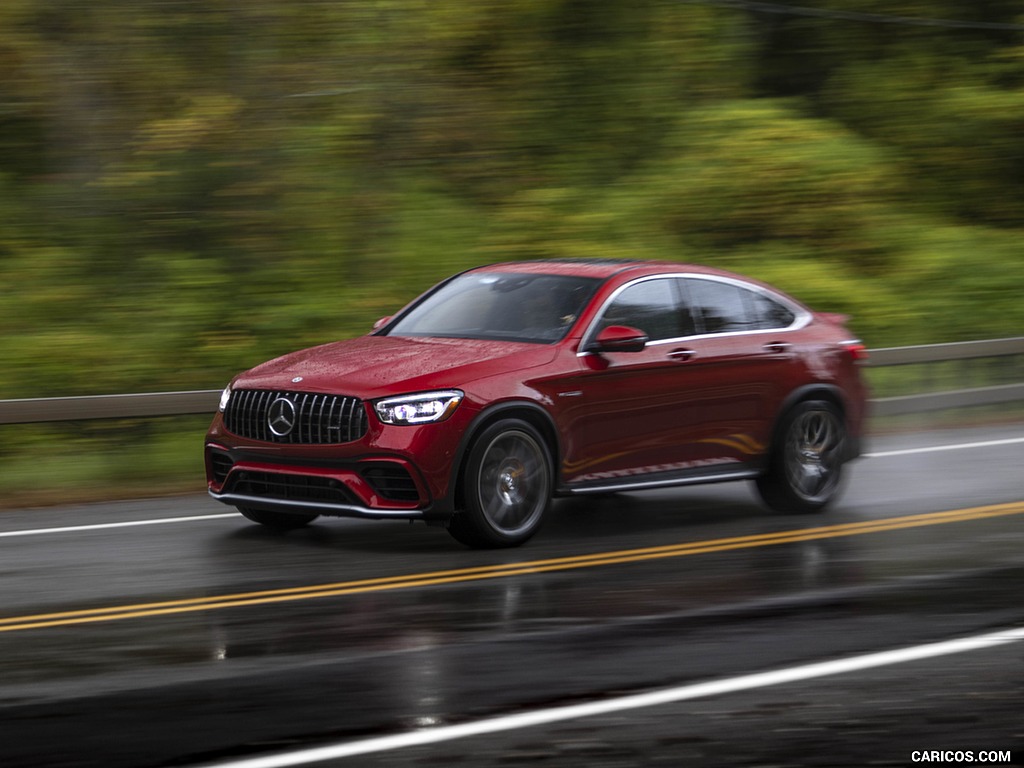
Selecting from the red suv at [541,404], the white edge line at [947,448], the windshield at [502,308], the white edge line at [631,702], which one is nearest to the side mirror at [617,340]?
the red suv at [541,404]

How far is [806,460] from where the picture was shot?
1143 centimetres

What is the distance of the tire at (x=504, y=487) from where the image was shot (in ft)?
30.3

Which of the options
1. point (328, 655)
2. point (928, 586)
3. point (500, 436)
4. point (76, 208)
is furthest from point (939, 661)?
point (76, 208)

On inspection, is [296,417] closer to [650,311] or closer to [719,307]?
[650,311]

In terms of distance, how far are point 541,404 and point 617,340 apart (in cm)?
68

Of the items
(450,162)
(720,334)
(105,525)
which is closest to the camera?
(105,525)

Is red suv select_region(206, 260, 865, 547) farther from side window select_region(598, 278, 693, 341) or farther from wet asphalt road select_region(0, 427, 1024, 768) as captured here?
wet asphalt road select_region(0, 427, 1024, 768)

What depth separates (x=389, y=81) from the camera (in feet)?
68.6

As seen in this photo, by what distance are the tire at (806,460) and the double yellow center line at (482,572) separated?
0.52m

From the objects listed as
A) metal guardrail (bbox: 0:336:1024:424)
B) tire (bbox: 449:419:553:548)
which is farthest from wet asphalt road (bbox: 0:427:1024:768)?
metal guardrail (bbox: 0:336:1024:424)

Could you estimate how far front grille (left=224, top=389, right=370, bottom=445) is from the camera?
359 inches

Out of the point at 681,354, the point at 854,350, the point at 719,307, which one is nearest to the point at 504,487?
the point at 681,354

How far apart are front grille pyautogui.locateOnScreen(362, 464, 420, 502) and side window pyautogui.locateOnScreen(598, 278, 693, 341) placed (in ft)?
5.99

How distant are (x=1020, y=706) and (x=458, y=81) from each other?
17795 mm
